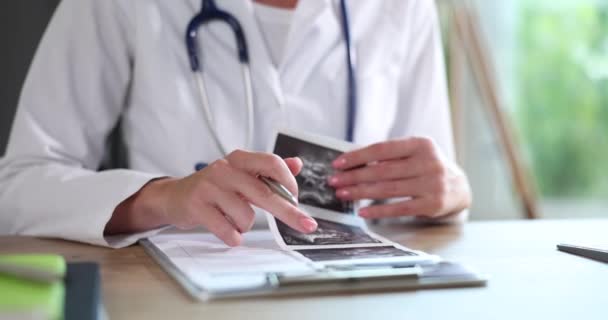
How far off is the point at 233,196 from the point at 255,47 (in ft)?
1.52

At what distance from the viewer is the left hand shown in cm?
102

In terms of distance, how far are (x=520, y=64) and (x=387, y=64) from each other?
1.49m

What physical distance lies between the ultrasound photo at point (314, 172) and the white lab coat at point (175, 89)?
0.42ft

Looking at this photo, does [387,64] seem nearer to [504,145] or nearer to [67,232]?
[67,232]

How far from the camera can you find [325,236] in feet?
2.95

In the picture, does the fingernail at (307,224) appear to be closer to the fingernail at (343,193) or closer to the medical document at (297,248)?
the medical document at (297,248)

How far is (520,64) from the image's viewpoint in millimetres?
2672

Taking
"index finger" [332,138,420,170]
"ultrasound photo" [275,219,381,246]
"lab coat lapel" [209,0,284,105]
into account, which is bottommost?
"ultrasound photo" [275,219,381,246]

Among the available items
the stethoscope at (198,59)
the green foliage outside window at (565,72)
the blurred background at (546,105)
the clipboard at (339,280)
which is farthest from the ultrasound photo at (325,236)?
the green foliage outside window at (565,72)

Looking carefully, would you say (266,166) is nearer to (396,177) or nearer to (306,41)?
(396,177)

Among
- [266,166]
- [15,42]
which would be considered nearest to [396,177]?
[266,166]

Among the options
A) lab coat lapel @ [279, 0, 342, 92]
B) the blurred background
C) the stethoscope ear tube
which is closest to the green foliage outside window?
the blurred background

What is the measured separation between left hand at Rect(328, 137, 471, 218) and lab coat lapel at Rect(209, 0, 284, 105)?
0.25 meters

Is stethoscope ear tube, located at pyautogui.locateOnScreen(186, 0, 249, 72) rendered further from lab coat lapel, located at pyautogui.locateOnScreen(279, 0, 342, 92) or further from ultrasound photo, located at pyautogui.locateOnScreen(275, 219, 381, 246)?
ultrasound photo, located at pyautogui.locateOnScreen(275, 219, 381, 246)
